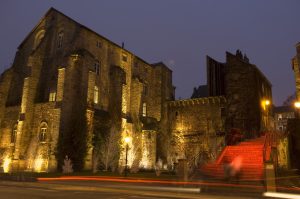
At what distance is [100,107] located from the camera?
114ft

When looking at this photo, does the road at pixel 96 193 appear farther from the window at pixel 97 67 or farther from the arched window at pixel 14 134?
the window at pixel 97 67

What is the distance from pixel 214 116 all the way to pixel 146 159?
10.8 m

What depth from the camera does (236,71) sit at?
116ft

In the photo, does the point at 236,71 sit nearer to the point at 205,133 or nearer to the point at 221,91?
the point at 221,91

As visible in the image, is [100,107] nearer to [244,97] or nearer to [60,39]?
[60,39]

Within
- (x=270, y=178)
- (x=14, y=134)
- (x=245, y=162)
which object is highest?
(x=14, y=134)

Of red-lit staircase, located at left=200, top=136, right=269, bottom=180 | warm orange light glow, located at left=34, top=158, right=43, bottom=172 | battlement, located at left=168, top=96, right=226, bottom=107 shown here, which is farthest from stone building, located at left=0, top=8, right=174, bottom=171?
red-lit staircase, located at left=200, top=136, right=269, bottom=180

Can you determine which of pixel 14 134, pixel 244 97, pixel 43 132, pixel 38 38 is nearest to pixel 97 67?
pixel 38 38

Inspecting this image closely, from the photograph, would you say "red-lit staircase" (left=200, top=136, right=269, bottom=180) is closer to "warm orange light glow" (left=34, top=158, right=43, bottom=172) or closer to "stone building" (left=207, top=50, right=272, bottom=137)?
"stone building" (left=207, top=50, right=272, bottom=137)

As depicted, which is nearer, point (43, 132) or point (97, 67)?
point (43, 132)

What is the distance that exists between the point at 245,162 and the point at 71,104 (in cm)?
1812

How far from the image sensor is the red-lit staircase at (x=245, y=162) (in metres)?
18.1

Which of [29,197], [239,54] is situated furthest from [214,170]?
[239,54]

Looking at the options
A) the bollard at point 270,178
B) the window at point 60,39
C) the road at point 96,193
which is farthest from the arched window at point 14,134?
the bollard at point 270,178
